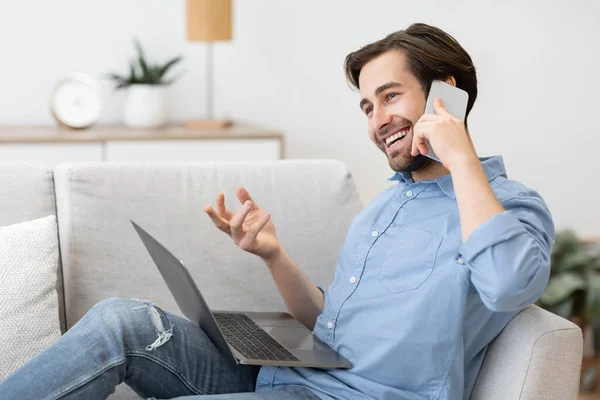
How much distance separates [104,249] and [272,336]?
50 cm

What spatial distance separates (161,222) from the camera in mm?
2023

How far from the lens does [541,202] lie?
4.88ft

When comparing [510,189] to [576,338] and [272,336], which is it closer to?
[576,338]

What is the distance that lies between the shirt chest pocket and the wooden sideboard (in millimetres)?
1705

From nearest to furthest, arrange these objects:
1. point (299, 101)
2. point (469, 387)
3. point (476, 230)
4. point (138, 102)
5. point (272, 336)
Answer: point (476, 230)
point (469, 387)
point (272, 336)
point (138, 102)
point (299, 101)

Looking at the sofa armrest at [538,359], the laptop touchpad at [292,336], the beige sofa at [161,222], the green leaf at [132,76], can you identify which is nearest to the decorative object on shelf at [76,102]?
the green leaf at [132,76]

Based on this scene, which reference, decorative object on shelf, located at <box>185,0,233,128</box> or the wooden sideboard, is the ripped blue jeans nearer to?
the wooden sideboard

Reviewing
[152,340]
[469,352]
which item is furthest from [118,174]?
[469,352]

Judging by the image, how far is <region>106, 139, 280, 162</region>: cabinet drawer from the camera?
127 inches

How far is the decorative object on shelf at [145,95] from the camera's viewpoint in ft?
11.3

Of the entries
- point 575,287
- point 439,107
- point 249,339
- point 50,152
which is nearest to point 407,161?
point 439,107

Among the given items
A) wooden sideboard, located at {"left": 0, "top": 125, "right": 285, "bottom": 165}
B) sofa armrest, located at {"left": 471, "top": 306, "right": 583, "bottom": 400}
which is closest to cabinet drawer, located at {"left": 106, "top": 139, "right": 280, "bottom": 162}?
wooden sideboard, located at {"left": 0, "top": 125, "right": 285, "bottom": 165}

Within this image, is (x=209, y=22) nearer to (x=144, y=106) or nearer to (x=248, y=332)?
(x=144, y=106)

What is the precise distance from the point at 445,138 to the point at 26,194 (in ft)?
3.50
